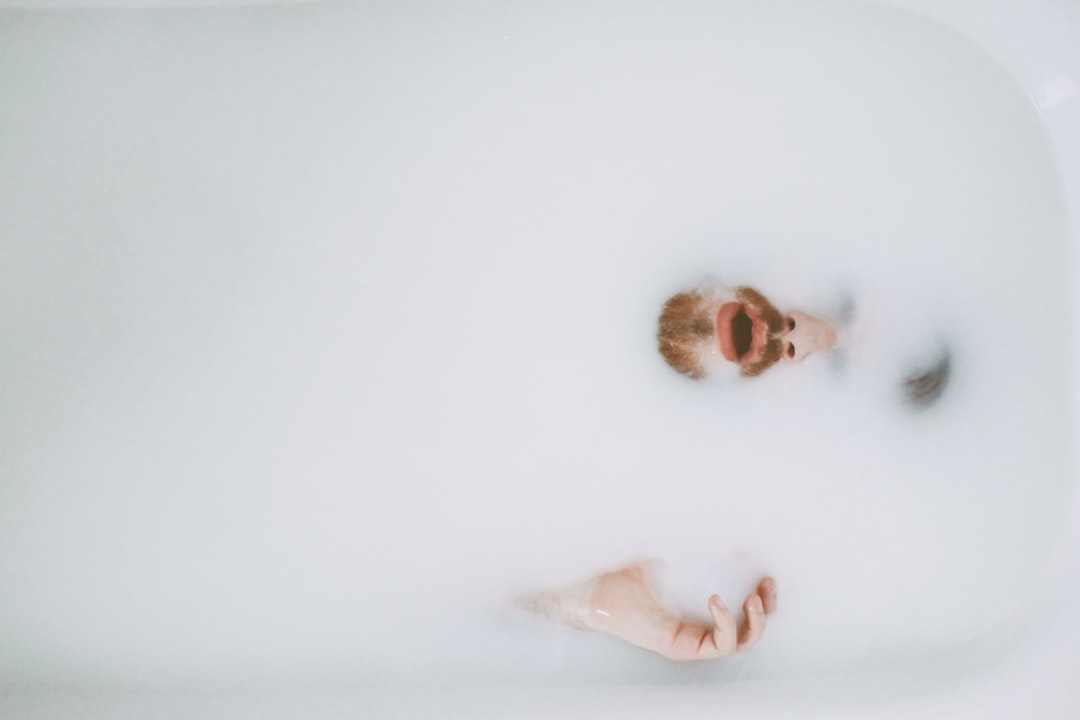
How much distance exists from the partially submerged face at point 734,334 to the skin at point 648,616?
27 centimetres

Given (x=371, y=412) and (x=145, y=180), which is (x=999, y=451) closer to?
(x=371, y=412)

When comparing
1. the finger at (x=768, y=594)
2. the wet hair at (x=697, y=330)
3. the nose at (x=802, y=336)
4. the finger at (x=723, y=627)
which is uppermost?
the wet hair at (x=697, y=330)

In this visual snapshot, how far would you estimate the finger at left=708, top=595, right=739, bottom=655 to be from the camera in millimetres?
850

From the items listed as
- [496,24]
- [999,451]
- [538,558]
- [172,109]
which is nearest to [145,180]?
[172,109]

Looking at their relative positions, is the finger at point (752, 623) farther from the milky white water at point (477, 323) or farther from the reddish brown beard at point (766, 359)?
the reddish brown beard at point (766, 359)

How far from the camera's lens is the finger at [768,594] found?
36.9 inches

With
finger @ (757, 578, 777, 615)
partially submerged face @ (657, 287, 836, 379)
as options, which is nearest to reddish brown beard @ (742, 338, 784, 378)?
partially submerged face @ (657, 287, 836, 379)

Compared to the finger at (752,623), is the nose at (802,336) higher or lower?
higher

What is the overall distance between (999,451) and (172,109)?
3.72 feet

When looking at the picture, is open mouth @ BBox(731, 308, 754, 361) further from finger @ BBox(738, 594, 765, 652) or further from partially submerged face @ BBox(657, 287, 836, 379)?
finger @ BBox(738, 594, 765, 652)

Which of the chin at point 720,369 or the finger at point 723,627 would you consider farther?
the chin at point 720,369

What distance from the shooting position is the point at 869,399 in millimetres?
969

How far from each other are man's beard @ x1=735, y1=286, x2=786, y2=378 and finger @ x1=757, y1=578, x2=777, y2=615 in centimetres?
26

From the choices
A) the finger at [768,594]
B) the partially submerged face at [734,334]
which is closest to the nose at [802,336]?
the partially submerged face at [734,334]
